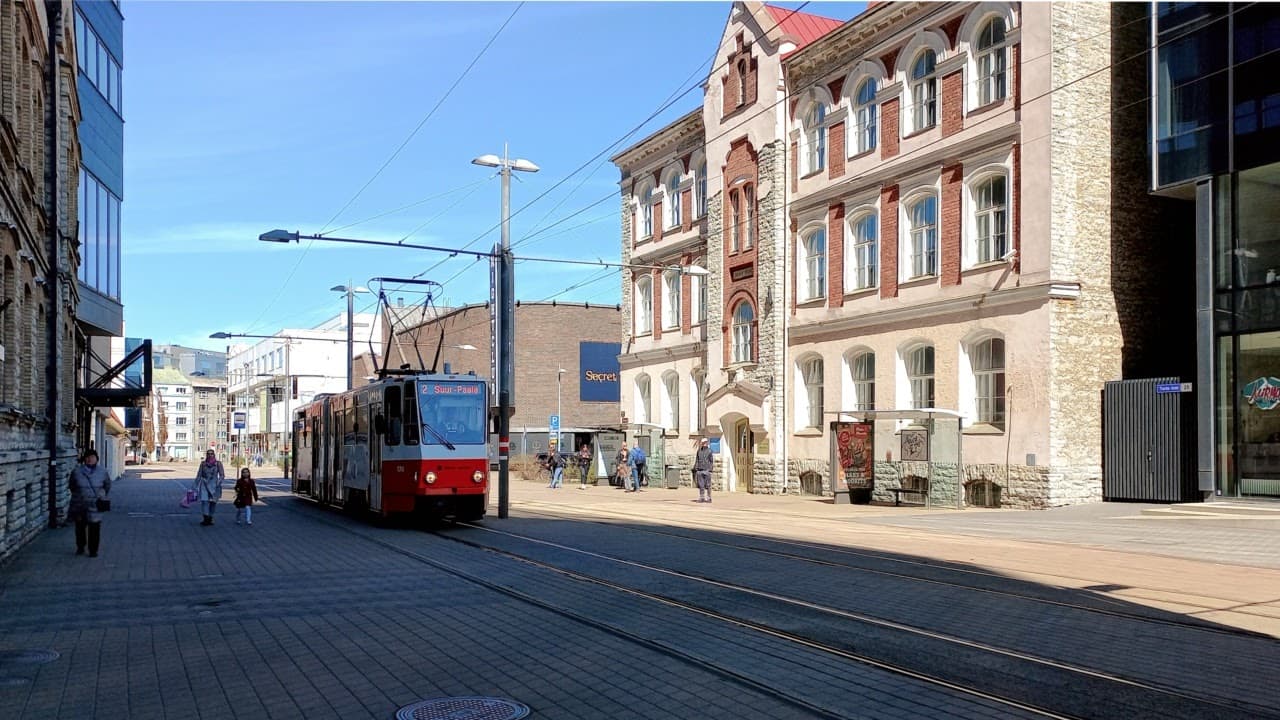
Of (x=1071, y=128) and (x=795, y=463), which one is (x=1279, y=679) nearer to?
(x=1071, y=128)

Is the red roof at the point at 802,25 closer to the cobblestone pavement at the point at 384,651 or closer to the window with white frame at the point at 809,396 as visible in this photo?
the window with white frame at the point at 809,396

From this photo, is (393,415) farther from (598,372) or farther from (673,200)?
(598,372)

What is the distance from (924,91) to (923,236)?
3760 mm

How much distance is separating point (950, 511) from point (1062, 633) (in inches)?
659

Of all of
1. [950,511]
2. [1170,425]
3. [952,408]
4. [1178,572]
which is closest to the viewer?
[1178,572]

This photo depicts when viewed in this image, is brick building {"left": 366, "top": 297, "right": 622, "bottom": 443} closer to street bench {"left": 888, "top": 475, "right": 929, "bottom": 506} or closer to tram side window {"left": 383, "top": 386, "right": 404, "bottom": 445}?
street bench {"left": 888, "top": 475, "right": 929, "bottom": 506}

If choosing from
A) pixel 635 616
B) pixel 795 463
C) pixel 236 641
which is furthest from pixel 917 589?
pixel 795 463

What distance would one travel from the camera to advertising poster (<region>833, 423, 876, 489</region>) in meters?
29.0

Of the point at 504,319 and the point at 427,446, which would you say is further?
the point at 504,319

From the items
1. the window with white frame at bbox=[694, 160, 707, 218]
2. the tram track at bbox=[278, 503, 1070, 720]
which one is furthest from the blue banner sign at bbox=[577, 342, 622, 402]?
the tram track at bbox=[278, 503, 1070, 720]

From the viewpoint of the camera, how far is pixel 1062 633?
9484 mm

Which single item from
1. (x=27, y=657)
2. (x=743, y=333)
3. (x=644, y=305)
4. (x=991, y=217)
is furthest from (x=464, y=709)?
(x=644, y=305)

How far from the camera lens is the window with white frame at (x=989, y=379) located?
87.4ft

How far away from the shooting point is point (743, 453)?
37.1 meters
